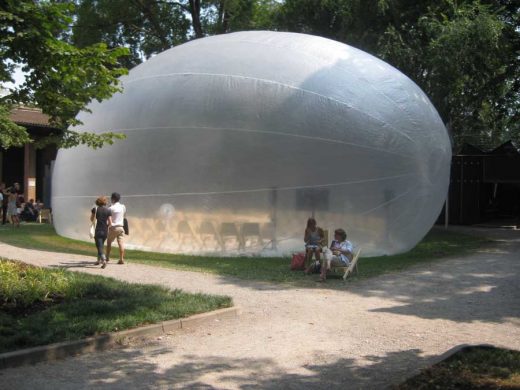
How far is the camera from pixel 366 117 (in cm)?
1291

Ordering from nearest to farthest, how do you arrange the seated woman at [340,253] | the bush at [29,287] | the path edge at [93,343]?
the path edge at [93,343], the bush at [29,287], the seated woman at [340,253]

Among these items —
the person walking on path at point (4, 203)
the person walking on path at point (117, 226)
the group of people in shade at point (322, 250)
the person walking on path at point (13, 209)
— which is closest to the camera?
the group of people in shade at point (322, 250)

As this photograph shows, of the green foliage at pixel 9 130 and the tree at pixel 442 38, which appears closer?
the green foliage at pixel 9 130

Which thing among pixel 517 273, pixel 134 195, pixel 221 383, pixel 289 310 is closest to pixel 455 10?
pixel 517 273

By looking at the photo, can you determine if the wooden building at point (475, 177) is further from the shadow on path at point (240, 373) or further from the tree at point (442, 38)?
the shadow on path at point (240, 373)

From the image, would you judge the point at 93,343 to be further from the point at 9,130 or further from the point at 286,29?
the point at 286,29

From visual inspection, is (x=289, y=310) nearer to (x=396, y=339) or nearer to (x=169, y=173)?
(x=396, y=339)

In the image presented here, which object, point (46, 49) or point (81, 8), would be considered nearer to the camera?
point (46, 49)

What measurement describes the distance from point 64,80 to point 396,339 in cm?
516

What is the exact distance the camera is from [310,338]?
22.6 ft

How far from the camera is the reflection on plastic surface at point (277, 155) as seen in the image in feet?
42.4

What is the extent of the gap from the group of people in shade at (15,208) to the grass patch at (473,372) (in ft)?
63.6

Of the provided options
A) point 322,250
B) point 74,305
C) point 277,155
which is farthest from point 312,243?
point 74,305

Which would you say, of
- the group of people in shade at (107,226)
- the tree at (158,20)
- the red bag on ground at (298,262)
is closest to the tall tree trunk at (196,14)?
the tree at (158,20)
